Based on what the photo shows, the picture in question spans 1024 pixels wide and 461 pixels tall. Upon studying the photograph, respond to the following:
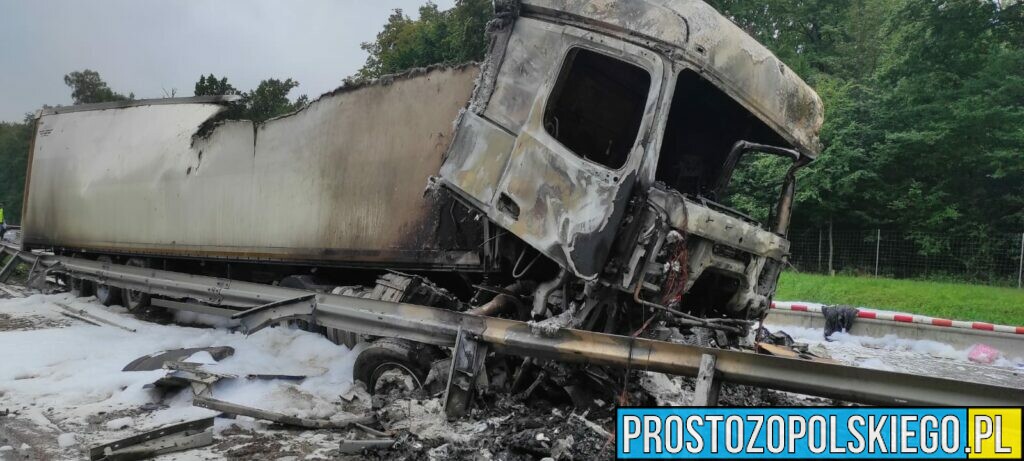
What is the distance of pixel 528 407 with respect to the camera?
161 inches

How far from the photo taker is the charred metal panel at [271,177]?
201 inches

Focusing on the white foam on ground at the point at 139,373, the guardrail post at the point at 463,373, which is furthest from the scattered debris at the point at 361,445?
the white foam on ground at the point at 139,373

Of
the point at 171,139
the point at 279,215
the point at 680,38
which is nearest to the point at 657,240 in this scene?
the point at 680,38

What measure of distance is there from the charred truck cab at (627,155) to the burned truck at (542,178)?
0.01 m

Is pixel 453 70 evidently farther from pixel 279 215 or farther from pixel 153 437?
pixel 153 437

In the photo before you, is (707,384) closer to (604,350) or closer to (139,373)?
(604,350)

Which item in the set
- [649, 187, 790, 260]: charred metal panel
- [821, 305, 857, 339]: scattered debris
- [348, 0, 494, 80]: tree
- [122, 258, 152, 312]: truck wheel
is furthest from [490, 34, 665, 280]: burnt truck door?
[122, 258, 152, 312]: truck wheel

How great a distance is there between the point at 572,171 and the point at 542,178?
0.69 ft

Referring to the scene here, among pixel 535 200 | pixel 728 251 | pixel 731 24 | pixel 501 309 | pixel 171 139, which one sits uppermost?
A: pixel 731 24

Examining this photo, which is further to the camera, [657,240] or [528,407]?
[528,407]

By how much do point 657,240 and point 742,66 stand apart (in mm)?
1377

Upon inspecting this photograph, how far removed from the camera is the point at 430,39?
85.5ft

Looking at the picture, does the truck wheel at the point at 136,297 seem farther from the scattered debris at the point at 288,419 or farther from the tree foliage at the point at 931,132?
the tree foliage at the point at 931,132

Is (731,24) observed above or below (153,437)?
above
